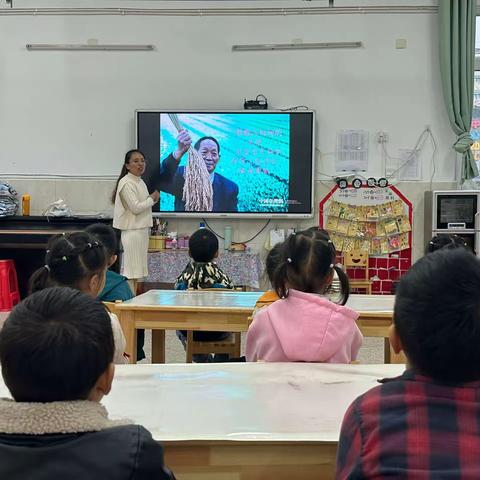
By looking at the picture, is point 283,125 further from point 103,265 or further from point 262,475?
point 262,475

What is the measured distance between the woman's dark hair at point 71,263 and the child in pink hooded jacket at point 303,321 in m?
0.63

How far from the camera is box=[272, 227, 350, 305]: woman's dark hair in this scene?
1.93 meters

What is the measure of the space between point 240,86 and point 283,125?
0.63 metres

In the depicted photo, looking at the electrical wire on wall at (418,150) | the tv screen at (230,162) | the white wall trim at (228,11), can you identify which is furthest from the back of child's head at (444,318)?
the white wall trim at (228,11)

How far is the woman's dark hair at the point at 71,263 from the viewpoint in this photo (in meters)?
2.01

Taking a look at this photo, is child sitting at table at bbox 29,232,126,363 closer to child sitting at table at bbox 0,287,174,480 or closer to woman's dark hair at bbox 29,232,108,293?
woman's dark hair at bbox 29,232,108,293

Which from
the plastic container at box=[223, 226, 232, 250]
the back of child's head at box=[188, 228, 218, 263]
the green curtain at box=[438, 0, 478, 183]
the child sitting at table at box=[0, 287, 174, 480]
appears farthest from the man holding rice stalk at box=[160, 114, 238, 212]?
the child sitting at table at box=[0, 287, 174, 480]

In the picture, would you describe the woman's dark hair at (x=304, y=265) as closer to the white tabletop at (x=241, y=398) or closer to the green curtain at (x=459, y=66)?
the white tabletop at (x=241, y=398)

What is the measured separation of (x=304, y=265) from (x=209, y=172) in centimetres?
401

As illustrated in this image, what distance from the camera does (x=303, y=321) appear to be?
1.72m

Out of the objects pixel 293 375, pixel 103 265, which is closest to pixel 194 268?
pixel 103 265

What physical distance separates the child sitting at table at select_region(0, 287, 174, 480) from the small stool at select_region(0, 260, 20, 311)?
16.0ft

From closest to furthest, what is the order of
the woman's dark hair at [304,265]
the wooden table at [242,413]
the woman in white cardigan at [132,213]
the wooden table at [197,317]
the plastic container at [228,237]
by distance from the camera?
the wooden table at [242,413] → the woman's dark hair at [304,265] → the wooden table at [197,317] → the woman in white cardigan at [132,213] → the plastic container at [228,237]

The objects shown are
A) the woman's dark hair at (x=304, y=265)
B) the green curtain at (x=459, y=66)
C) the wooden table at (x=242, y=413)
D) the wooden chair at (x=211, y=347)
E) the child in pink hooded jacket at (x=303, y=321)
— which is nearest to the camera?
the wooden table at (x=242, y=413)
